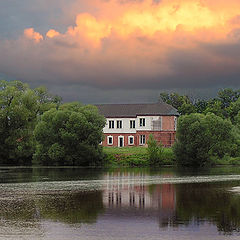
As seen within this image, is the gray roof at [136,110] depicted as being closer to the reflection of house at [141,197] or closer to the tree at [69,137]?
the tree at [69,137]

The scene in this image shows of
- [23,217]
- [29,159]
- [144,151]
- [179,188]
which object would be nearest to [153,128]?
[144,151]

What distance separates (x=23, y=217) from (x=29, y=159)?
74081mm

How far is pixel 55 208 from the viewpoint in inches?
1097

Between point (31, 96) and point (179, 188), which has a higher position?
point (31, 96)

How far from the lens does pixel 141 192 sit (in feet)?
124

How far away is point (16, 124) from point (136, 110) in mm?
27590

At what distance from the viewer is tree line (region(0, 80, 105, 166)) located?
291 feet

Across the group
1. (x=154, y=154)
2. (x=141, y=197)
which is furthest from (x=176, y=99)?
(x=141, y=197)

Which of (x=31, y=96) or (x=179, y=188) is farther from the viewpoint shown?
(x=31, y=96)

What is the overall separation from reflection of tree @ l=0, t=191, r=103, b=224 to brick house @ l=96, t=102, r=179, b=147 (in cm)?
7160

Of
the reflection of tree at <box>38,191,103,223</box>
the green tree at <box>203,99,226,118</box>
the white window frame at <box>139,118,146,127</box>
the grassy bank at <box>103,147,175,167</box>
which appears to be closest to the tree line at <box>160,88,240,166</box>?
the grassy bank at <box>103,147,175,167</box>

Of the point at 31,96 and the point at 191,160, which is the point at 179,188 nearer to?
the point at 191,160

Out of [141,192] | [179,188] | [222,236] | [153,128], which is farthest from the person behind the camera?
[153,128]

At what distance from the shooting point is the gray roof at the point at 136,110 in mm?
Answer: 107125
